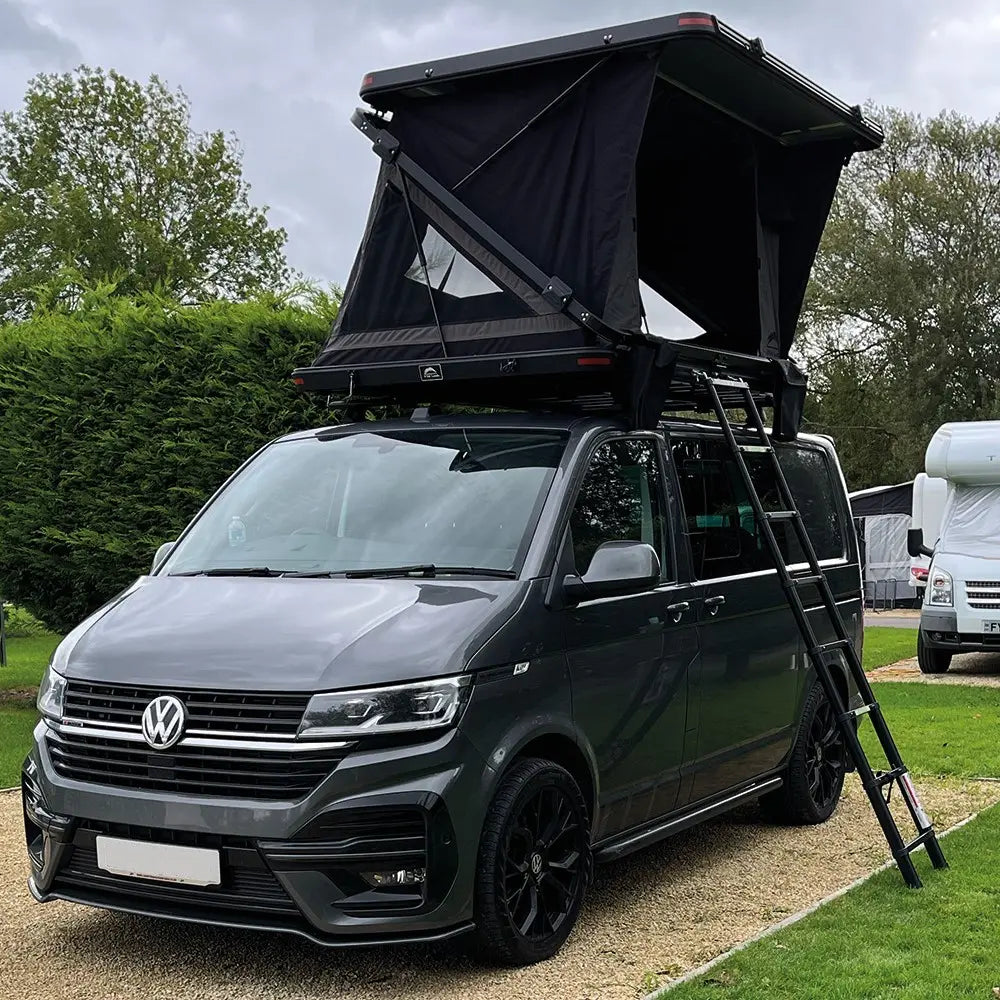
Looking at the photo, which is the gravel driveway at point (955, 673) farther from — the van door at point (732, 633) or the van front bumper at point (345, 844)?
the van front bumper at point (345, 844)

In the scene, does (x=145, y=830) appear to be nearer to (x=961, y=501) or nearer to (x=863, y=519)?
(x=961, y=501)

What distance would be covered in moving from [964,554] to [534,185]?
1127 centimetres

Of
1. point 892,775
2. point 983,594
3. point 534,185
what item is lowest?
point 892,775

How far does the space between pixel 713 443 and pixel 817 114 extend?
6.92ft

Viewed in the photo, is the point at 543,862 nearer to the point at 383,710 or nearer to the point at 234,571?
the point at 383,710

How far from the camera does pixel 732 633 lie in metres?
6.52

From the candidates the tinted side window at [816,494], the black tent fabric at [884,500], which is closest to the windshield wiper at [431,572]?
the tinted side window at [816,494]

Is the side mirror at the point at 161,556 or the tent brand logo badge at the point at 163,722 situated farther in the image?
Result: the side mirror at the point at 161,556

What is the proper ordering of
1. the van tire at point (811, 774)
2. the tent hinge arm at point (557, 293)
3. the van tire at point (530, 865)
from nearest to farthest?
the van tire at point (530, 865), the tent hinge arm at point (557, 293), the van tire at point (811, 774)

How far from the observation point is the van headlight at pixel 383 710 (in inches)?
177

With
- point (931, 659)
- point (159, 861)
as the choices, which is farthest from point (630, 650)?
point (931, 659)

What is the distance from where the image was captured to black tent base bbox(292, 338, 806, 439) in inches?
241

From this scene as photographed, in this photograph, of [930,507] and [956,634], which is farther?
[930,507]

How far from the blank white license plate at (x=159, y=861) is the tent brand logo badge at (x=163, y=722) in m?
0.34
